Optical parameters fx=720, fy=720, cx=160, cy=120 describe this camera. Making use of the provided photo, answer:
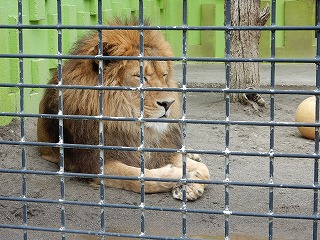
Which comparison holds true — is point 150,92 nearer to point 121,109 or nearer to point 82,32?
point 121,109

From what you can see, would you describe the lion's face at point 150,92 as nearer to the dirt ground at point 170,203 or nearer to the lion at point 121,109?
the lion at point 121,109

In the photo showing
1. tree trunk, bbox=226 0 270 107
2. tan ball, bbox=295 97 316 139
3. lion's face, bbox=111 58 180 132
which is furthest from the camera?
tree trunk, bbox=226 0 270 107

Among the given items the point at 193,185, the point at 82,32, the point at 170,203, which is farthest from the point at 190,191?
the point at 82,32

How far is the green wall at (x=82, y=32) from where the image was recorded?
5.60m

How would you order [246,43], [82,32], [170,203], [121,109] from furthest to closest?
1. [246,43]
2. [82,32]
3. [121,109]
4. [170,203]

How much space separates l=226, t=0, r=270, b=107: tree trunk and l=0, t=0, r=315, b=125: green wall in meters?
1.41

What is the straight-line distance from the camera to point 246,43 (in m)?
7.05

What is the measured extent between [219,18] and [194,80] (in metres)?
1.77

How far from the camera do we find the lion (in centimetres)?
452

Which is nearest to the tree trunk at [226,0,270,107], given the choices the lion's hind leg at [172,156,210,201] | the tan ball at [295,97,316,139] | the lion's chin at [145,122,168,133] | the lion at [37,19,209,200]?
the tan ball at [295,97,316,139]

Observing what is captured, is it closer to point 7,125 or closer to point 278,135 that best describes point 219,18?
point 278,135

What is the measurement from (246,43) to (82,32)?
160 cm

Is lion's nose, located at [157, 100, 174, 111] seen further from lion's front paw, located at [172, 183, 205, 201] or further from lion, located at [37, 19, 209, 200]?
lion's front paw, located at [172, 183, 205, 201]

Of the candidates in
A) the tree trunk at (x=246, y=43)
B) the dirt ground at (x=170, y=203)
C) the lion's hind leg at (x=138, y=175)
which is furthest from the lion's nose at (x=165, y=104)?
the tree trunk at (x=246, y=43)
